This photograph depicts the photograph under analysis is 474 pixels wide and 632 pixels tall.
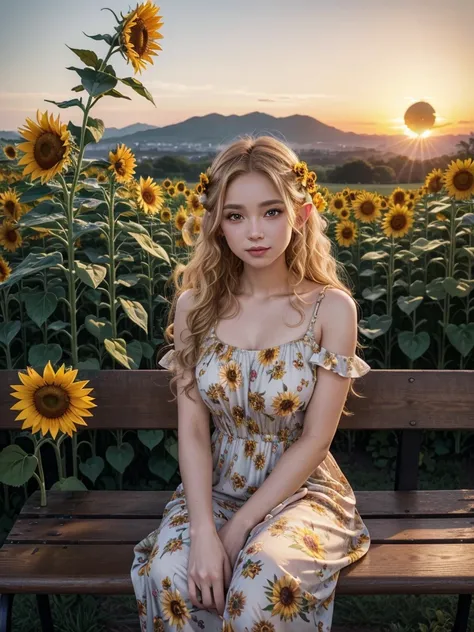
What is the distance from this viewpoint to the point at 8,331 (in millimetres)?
2725

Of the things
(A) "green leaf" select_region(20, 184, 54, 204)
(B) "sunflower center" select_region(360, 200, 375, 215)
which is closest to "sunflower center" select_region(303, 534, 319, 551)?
(A) "green leaf" select_region(20, 184, 54, 204)

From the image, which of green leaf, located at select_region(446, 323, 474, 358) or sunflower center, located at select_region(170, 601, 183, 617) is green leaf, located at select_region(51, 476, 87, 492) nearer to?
sunflower center, located at select_region(170, 601, 183, 617)

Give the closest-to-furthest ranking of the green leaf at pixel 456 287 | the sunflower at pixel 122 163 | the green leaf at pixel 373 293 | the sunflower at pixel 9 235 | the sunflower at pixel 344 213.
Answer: the sunflower at pixel 122 163 → the sunflower at pixel 9 235 → the green leaf at pixel 456 287 → the green leaf at pixel 373 293 → the sunflower at pixel 344 213

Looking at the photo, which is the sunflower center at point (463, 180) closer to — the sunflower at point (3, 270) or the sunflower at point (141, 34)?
the sunflower at point (141, 34)

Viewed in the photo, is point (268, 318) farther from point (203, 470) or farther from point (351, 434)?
point (351, 434)

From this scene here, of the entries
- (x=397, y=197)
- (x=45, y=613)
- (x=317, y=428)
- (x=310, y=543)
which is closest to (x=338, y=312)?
(x=317, y=428)

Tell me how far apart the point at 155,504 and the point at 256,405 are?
50cm

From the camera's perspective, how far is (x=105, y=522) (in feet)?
6.88

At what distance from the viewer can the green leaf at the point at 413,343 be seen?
312cm

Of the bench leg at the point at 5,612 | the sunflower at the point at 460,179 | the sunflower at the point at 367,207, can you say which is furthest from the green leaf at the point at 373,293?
the bench leg at the point at 5,612

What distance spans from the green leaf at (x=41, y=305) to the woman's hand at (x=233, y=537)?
3.20 ft

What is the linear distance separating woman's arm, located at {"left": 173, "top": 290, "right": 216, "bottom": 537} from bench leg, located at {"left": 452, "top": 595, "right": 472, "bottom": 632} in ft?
2.56

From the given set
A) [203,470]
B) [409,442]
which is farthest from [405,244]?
[203,470]

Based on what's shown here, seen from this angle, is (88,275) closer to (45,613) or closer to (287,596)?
(45,613)
